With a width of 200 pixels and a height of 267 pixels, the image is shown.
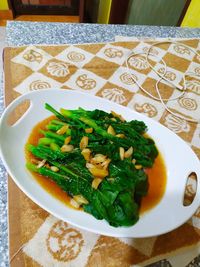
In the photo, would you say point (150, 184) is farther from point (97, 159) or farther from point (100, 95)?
point (100, 95)

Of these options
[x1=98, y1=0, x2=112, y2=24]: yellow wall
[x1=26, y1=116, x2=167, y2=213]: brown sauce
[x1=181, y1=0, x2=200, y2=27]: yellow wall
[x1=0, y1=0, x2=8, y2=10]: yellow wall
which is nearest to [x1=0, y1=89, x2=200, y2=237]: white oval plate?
[x1=26, y1=116, x2=167, y2=213]: brown sauce

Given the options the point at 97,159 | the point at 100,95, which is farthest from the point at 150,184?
the point at 100,95

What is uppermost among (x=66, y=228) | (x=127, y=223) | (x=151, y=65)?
(x=151, y=65)

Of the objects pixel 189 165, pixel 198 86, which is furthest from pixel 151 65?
pixel 189 165

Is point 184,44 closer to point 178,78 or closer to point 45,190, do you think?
point 178,78

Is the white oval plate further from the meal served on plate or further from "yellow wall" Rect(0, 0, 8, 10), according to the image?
"yellow wall" Rect(0, 0, 8, 10)
